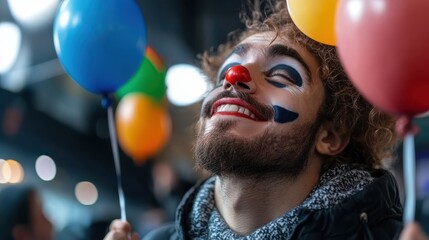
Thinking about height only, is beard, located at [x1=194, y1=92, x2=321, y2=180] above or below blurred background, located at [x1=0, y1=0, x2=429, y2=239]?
above

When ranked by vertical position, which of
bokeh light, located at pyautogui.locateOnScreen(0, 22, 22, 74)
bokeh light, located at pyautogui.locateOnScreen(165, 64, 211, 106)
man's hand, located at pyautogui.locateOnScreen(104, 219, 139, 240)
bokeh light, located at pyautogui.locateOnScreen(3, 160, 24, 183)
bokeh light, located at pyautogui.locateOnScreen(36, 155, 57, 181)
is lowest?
bokeh light, located at pyautogui.locateOnScreen(36, 155, 57, 181)

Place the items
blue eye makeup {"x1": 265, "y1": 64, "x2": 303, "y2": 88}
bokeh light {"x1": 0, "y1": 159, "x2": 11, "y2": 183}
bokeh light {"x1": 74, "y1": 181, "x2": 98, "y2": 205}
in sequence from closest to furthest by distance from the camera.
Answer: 1. blue eye makeup {"x1": 265, "y1": 64, "x2": 303, "y2": 88}
2. bokeh light {"x1": 0, "y1": 159, "x2": 11, "y2": 183}
3. bokeh light {"x1": 74, "y1": 181, "x2": 98, "y2": 205}

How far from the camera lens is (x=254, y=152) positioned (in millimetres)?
1901

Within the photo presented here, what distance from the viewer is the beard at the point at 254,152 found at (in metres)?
1.90

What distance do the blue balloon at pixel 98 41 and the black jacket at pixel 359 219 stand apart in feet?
2.17

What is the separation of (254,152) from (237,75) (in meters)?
0.23

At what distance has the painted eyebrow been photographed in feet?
6.77

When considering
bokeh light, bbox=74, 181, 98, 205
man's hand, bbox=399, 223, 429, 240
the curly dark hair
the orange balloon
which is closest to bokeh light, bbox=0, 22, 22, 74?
the orange balloon

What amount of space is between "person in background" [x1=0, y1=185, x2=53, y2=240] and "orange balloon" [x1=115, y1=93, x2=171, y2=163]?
4.84 feet

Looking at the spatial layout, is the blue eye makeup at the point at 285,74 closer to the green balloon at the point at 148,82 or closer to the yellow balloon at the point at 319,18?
the yellow balloon at the point at 319,18

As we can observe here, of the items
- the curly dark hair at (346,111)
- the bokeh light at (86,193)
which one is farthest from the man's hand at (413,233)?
the bokeh light at (86,193)

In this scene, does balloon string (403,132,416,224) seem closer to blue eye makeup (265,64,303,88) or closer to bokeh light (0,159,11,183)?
blue eye makeup (265,64,303,88)

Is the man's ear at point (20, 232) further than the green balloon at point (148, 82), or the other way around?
the green balloon at point (148, 82)

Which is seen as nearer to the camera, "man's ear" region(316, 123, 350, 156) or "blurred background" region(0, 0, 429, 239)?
"man's ear" region(316, 123, 350, 156)
